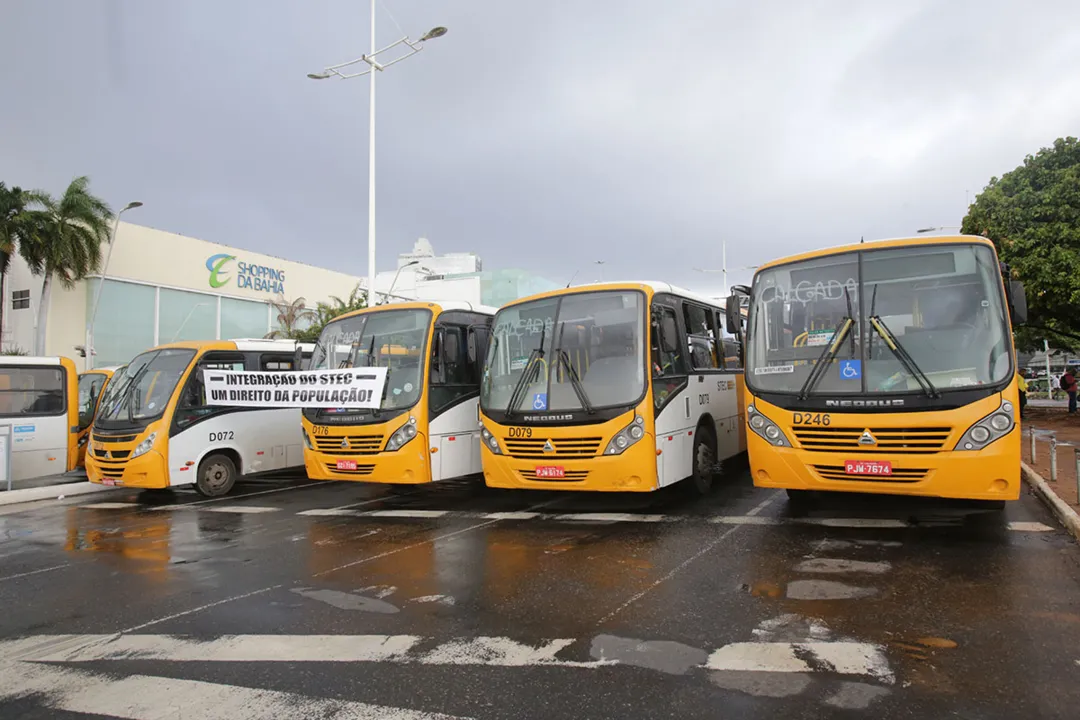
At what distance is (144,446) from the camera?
11000mm

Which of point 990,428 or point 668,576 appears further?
point 990,428

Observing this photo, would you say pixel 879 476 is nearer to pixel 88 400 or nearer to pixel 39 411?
pixel 39 411

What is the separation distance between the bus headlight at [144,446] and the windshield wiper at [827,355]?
962cm

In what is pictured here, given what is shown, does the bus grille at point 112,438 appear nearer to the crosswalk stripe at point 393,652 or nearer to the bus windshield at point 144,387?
the bus windshield at point 144,387

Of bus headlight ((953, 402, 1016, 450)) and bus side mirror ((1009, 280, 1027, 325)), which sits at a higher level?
bus side mirror ((1009, 280, 1027, 325))

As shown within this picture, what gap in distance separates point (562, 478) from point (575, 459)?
30cm

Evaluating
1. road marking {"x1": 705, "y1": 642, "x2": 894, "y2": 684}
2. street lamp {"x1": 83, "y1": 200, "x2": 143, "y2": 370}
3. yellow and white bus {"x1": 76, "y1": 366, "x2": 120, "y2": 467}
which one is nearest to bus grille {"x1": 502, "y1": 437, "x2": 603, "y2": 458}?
road marking {"x1": 705, "y1": 642, "x2": 894, "y2": 684}

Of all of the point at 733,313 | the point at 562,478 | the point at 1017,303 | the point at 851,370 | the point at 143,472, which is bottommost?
the point at 143,472

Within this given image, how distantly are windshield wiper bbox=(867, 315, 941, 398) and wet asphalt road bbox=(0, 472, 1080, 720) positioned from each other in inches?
59.6

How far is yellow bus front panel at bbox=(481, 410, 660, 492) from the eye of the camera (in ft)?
26.9

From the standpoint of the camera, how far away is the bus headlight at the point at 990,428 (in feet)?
20.9

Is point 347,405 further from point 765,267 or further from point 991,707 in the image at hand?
point 991,707

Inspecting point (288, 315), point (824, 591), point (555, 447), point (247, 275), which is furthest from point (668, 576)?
point (247, 275)

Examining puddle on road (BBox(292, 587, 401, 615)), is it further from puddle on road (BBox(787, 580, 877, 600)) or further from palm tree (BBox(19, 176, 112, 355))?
palm tree (BBox(19, 176, 112, 355))
